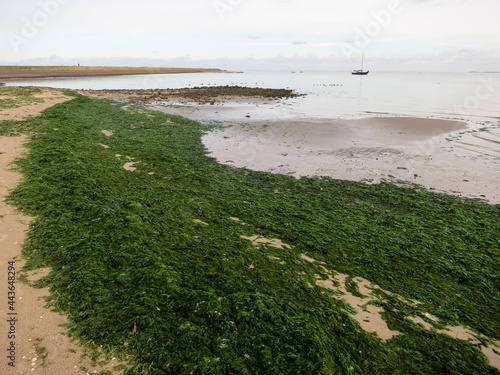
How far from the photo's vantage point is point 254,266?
485 cm

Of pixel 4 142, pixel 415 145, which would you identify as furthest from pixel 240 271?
pixel 415 145

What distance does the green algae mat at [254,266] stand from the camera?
3176 mm

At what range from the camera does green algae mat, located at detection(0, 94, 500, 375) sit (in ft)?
10.4

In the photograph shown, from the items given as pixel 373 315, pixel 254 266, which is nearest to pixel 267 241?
pixel 254 266

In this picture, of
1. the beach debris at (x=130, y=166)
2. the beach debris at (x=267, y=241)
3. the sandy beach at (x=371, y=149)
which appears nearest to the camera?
the beach debris at (x=267, y=241)

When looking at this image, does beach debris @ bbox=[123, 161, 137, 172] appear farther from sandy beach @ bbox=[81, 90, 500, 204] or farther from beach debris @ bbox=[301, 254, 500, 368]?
beach debris @ bbox=[301, 254, 500, 368]

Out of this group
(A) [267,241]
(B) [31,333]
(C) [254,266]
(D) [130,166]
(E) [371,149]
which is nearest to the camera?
(B) [31,333]

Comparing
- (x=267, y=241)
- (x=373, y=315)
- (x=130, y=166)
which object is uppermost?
(x=130, y=166)

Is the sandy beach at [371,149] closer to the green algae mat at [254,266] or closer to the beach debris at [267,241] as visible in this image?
the green algae mat at [254,266]

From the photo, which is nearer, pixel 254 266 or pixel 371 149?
pixel 254 266

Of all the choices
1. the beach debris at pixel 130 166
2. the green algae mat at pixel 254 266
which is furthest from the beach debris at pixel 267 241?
the beach debris at pixel 130 166

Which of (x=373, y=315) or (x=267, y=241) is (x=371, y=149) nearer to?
(x=267, y=241)

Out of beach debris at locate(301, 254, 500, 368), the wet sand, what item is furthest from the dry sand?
the wet sand

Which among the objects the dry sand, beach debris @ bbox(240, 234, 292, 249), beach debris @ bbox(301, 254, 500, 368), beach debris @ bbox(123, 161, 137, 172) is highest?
beach debris @ bbox(123, 161, 137, 172)
